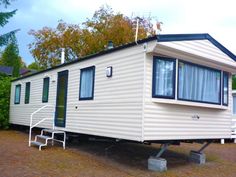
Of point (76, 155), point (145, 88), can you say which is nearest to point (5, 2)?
point (76, 155)

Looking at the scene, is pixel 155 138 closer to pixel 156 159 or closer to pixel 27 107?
pixel 156 159

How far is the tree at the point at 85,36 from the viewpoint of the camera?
86.8 feet

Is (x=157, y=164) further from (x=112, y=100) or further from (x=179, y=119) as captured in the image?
(x=112, y=100)

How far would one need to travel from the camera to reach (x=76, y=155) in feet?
31.4

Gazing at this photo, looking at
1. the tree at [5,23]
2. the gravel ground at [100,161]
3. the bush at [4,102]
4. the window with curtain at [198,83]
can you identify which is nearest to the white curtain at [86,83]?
the gravel ground at [100,161]

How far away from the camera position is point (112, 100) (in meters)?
8.56

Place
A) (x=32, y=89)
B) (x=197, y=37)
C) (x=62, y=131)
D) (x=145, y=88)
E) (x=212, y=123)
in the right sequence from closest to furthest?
(x=145, y=88) → (x=197, y=37) → (x=212, y=123) → (x=62, y=131) → (x=32, y=89)

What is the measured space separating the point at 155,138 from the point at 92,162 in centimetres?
210

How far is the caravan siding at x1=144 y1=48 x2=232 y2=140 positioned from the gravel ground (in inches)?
35.7

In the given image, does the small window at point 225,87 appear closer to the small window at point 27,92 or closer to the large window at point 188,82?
the large window at point 188,82

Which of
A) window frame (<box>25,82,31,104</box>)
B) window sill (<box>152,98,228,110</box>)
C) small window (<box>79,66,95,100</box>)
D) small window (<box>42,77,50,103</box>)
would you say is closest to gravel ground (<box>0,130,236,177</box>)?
window sill (<box>152,98,228,110</box>)

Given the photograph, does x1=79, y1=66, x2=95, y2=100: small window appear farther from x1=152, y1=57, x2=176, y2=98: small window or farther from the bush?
the bush

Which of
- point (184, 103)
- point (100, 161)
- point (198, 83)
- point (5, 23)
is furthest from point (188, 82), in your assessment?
point (5, 23)

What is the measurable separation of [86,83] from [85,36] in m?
18.3
